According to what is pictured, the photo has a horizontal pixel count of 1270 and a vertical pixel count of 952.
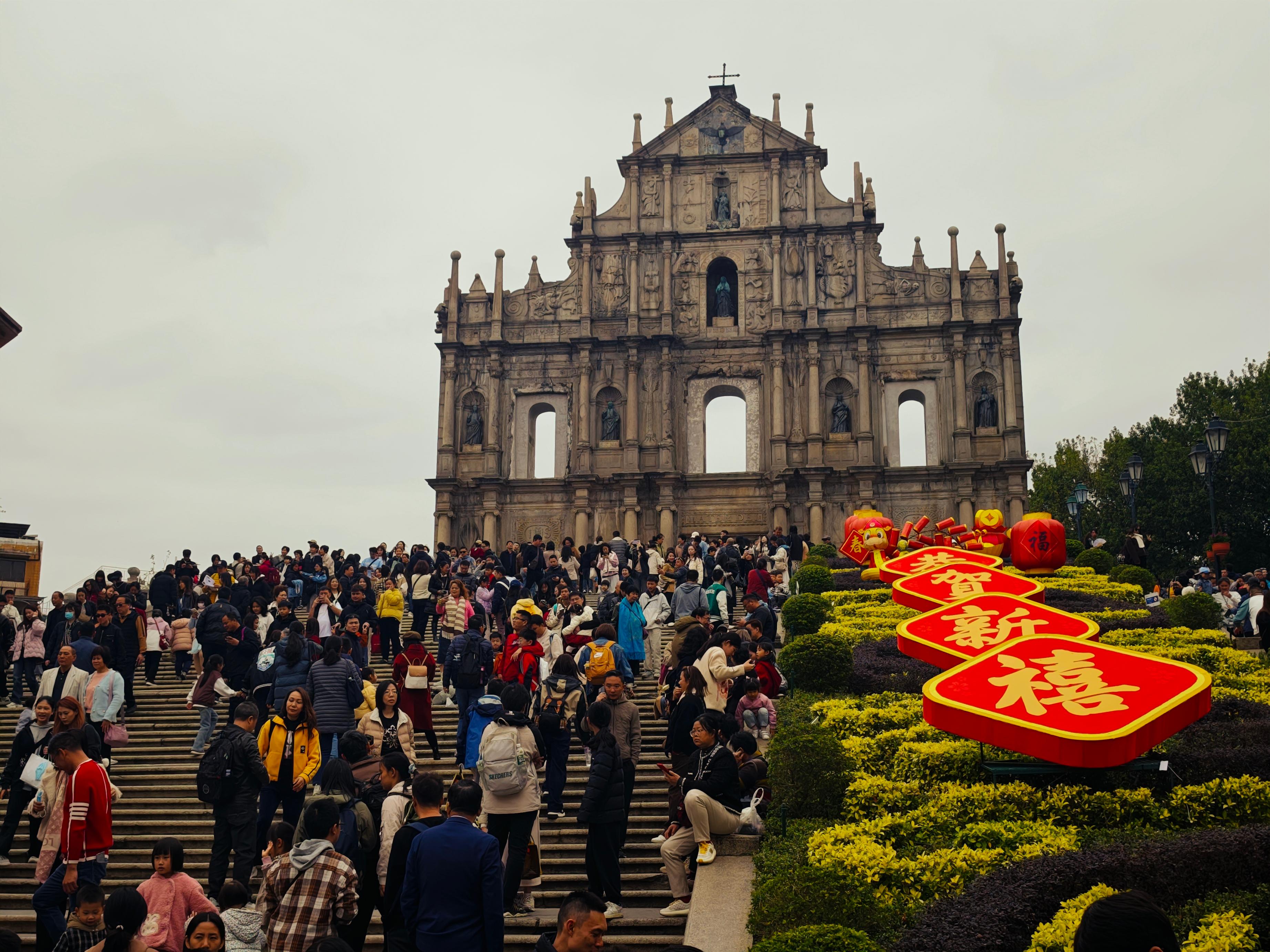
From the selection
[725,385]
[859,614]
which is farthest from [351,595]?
[725,385]

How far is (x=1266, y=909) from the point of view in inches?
264

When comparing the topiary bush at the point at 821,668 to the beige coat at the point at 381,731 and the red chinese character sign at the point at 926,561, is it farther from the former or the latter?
the beige coat at the point at 381,731

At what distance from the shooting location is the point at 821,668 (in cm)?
1427

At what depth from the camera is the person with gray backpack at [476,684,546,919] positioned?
29.8 ft

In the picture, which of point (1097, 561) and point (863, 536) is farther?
point (1097, 561)

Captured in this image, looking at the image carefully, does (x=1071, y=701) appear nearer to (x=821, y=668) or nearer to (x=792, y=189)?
(x=821, y=668)

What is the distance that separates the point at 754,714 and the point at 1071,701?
3.73 meters

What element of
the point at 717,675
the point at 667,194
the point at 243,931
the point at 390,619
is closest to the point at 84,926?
the point at 243,931

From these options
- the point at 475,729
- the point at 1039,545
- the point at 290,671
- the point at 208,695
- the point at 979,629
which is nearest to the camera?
the point at 475,729

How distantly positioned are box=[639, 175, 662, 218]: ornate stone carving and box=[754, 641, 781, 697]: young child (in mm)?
29904

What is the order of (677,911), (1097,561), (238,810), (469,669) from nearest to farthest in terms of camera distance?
(677,911) → (238,810) → (469,669) → (1097,561)

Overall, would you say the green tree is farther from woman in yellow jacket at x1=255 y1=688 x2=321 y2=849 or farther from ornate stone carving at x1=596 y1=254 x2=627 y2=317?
woman in yellow jacket at x1=255 y1=688 x2=321 y2=849

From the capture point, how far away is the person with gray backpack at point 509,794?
908cm

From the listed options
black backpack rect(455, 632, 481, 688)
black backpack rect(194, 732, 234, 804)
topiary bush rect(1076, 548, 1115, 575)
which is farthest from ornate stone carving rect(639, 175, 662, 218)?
black backpack rect(194, 732, 234, 804)
